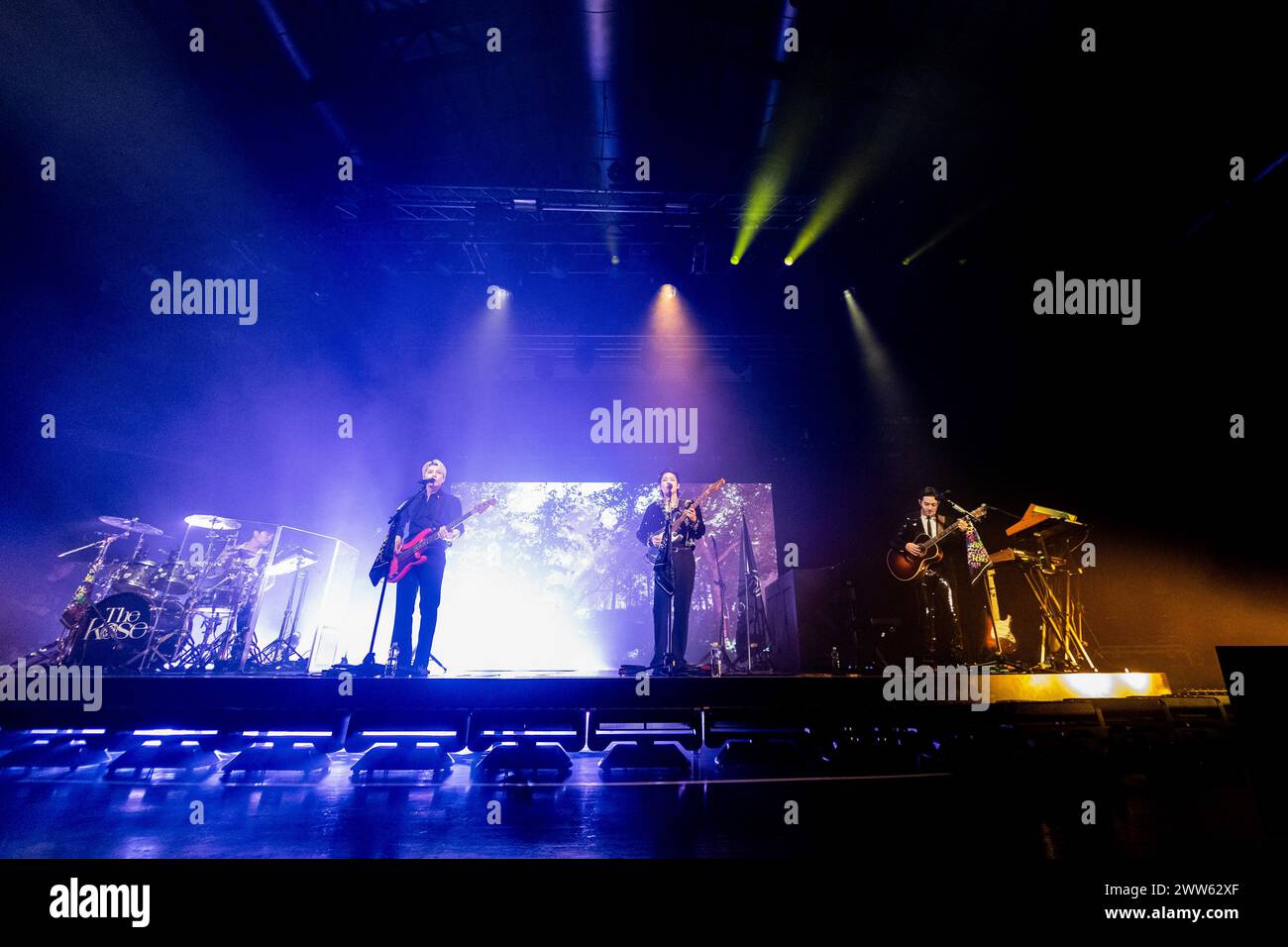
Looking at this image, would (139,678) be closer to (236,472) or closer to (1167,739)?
(236,472)

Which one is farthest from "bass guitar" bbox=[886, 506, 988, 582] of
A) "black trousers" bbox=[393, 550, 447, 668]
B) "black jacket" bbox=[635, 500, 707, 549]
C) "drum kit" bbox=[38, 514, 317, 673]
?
"drum kit" bbox=[38, 514, 317, 673]

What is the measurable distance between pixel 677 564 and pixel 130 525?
22.0 feet

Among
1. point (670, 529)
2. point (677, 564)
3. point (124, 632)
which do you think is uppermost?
point (670, 529)

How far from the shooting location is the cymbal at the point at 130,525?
6137mm

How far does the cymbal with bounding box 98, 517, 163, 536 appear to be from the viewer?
20.1ft

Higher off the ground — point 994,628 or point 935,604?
point 935,604

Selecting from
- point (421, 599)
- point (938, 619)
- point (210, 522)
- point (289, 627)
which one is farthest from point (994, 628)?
point (210, 522)

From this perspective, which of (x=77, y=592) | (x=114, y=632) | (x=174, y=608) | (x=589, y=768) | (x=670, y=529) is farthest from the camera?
(x=174, y=608)

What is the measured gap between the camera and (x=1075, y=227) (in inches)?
→ 259

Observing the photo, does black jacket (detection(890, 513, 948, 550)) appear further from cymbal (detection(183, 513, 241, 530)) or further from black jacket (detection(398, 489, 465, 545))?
cymbal (detection(183, 513, 241, 530))

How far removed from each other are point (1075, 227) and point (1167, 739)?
6211 mm

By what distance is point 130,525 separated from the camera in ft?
20.5

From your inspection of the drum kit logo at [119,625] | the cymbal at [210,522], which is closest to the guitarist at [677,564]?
the cymbal at [210,522]

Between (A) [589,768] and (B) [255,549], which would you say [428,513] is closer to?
(A) [589,768]
